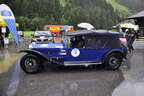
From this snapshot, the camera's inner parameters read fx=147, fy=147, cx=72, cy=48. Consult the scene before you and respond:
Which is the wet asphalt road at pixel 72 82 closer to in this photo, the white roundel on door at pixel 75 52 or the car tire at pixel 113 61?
the car tire at pixel 113 61

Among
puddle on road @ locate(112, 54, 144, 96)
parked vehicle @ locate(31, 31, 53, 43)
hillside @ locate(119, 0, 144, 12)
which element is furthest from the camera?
hillside @ locate(119, 0, 144, 12)

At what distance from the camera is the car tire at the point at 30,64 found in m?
5.74

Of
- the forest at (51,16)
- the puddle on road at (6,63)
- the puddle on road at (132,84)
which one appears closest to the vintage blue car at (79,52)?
the puddle on road at (132,84)

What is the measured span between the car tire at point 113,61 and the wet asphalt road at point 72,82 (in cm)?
25

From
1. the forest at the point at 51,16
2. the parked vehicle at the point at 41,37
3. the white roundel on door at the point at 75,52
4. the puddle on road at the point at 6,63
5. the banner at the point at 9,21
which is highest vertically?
the forest at the point at 51,16

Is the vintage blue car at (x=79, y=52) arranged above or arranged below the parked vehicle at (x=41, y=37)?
below

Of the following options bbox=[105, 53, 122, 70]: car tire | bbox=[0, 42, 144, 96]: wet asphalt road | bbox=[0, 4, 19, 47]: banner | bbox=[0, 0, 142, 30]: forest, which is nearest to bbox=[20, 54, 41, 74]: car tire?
bbox=[0, 42, 144, 96]: wet asphalt road

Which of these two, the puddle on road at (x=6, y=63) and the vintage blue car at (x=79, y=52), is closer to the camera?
the vintage blue car at (x=79, y=52)

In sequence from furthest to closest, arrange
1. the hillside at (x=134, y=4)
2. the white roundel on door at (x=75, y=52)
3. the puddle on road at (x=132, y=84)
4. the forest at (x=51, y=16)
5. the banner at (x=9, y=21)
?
the hillside at (x=134, y=4) → the forest at (x=51, y=16) → the banner at (x=9, y=21) → the white roundel on door at (x=75, y=52) → the puddle on road at (x=132, y=84)

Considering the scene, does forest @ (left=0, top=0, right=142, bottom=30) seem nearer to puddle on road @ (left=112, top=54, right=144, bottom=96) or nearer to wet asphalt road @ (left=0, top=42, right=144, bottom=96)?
wet asphalt road @ (left=0, top=42, right=144, bottom=96)

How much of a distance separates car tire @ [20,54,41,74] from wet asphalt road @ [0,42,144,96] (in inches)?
8.6

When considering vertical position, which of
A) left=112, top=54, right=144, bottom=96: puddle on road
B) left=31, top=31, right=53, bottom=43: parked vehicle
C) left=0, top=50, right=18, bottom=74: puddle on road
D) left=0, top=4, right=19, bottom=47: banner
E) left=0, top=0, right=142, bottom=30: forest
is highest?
left=0, top=0, right=142, bottom=30: forest

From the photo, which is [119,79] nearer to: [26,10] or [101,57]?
[101,57]

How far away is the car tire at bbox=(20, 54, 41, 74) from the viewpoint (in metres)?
5.74
